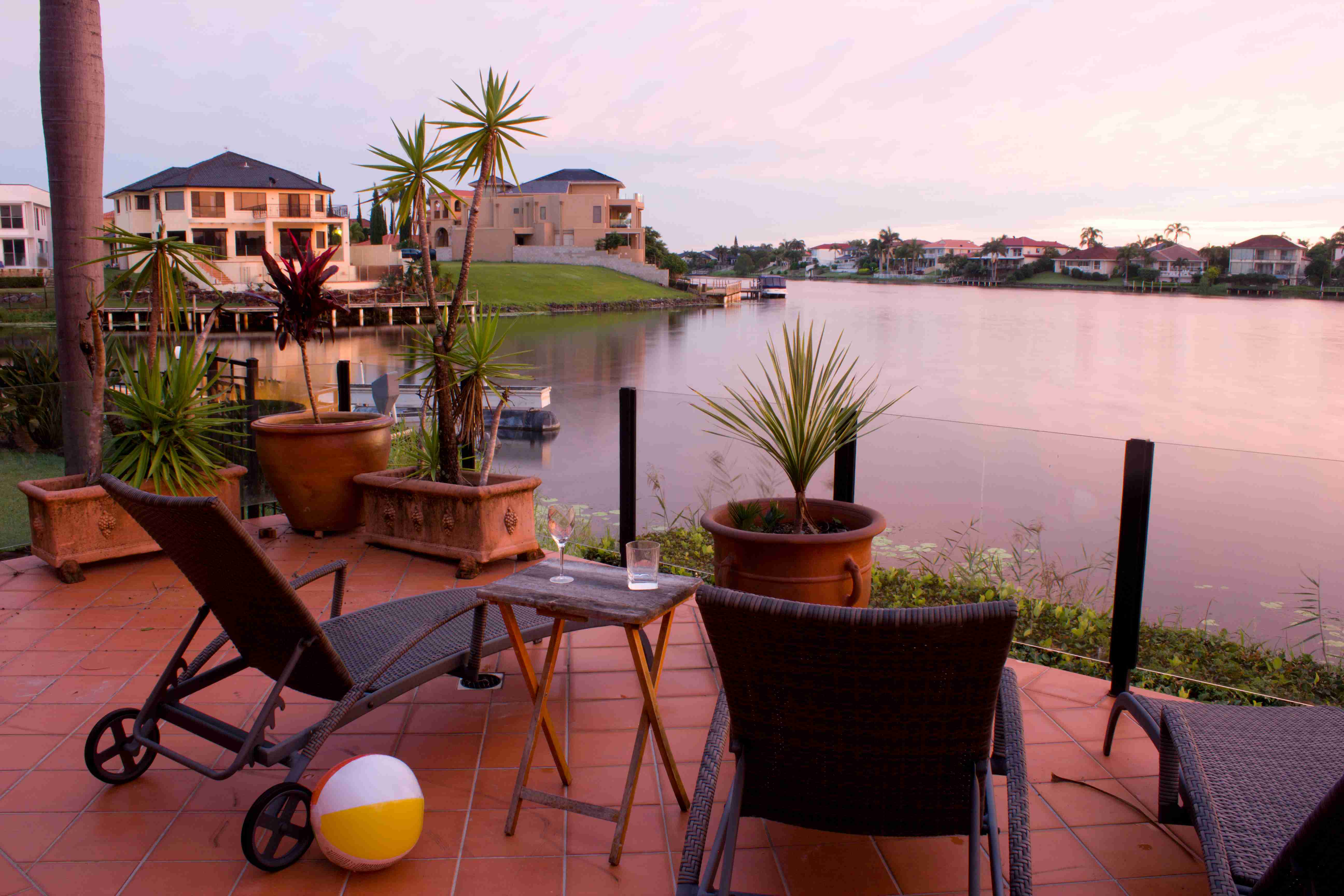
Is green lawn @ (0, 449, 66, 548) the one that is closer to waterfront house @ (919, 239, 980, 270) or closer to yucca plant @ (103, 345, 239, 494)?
yucca plant @ (103, 345, 239, 494)

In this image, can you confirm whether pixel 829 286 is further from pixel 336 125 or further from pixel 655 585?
pixel 655 585

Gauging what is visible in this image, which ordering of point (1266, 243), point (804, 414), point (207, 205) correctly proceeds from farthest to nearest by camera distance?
point (207, 205)
point (1266, 243)
point (804, 414)

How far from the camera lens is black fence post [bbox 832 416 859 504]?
13.3 feet

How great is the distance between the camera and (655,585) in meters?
2.50

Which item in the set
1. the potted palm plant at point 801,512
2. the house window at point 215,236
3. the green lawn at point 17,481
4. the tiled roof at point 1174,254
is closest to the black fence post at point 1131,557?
the potted palm plant at point 801,512

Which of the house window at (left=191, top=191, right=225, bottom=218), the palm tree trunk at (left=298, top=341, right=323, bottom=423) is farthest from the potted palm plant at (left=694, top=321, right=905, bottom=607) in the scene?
the house window at (left=191, top=191, right=225, bottom=218)

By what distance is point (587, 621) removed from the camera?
256 cm

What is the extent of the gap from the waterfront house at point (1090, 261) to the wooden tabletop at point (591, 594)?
2706 inches

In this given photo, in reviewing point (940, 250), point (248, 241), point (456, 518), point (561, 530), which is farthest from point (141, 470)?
point (940, 250)

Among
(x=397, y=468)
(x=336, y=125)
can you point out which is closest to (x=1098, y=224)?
(x=336, y=125)

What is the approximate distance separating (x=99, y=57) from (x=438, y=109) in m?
1.87

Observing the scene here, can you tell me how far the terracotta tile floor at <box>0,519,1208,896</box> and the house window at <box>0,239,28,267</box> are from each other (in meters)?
58.7

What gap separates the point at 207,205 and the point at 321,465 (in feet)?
170

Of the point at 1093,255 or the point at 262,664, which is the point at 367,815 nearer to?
the point at 262,664
